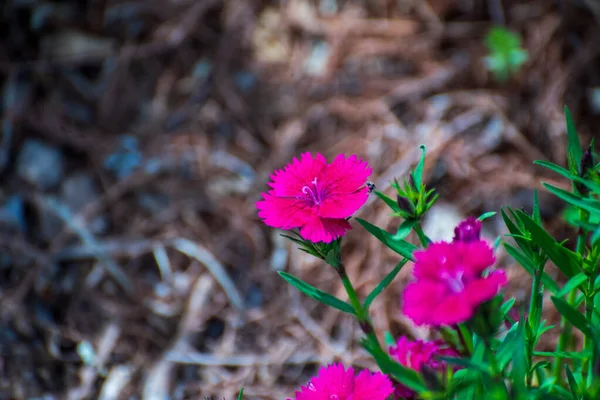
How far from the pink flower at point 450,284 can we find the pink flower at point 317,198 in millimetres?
119

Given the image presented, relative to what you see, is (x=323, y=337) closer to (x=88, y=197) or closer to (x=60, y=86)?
(x=88, y=197)

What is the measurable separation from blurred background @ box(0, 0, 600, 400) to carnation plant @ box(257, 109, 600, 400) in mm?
690

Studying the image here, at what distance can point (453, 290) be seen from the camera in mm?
549

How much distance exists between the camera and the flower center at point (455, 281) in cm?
55

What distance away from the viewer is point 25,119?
2014 mm

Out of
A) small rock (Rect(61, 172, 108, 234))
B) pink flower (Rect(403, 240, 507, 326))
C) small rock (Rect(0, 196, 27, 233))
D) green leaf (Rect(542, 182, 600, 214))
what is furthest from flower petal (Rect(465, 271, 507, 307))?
small rock (Rect(0, 196, 27, 233))

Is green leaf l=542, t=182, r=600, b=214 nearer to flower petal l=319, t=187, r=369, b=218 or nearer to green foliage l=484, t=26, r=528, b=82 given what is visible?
flower petal l=319, t=187, r=369, b=218

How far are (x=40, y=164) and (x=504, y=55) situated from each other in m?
1.42

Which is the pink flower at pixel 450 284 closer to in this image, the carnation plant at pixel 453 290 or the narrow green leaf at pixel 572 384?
the carnation plant at pixel 453 290

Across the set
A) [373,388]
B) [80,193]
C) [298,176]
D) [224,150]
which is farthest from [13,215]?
[373,388]

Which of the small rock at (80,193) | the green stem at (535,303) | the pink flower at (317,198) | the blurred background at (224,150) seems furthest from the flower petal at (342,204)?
the small rock at (80,193)

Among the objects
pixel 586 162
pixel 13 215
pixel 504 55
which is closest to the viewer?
pixel 586 162

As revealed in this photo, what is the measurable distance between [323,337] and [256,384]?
0.62ft

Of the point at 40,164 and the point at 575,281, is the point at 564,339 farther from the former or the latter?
the point at 40,164
